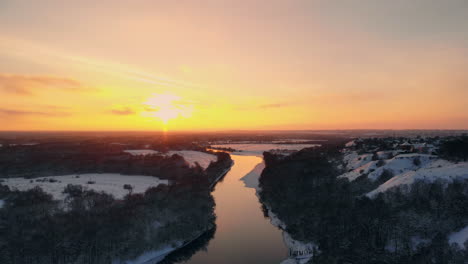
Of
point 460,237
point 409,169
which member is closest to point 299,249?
point 460,237

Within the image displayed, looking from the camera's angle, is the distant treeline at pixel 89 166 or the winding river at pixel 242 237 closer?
the winding river at pixel 242 237

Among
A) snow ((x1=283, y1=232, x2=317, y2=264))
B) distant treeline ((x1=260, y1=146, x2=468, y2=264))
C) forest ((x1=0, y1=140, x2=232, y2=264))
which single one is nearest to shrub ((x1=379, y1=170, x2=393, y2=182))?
distant treeline ((x1=260, y1=146, x2=468, y2=264))

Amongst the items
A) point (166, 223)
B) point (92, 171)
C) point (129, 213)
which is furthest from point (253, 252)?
point (92, 171)

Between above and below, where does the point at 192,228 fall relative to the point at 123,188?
below

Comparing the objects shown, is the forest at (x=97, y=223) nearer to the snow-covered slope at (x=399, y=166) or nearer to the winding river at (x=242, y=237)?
the winding river at (x=242, y=237)

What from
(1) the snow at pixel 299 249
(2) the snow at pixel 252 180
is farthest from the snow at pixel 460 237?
(2) the snow at pixel 252 180

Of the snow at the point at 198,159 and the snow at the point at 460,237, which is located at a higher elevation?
the snow at the point at 460,237

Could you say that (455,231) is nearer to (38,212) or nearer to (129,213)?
(129,213)
